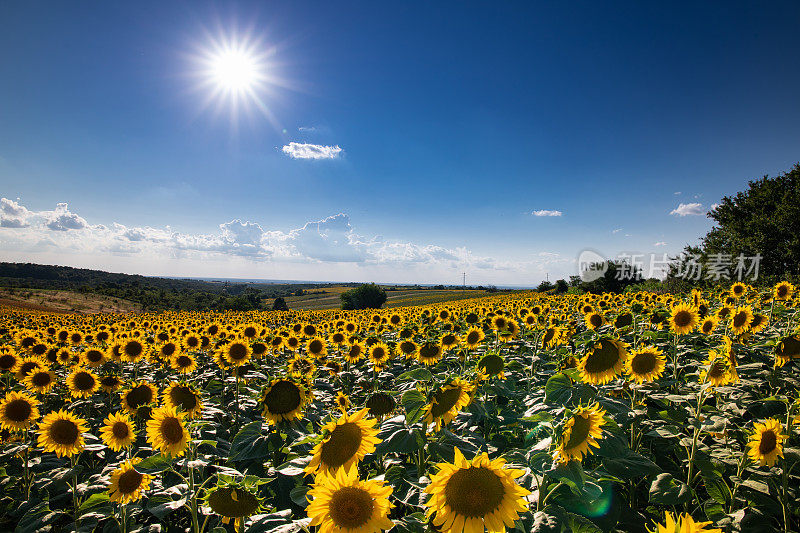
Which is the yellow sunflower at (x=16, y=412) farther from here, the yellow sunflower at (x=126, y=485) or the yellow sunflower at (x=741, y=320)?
the yellow sunflower at (x=741, y=320)

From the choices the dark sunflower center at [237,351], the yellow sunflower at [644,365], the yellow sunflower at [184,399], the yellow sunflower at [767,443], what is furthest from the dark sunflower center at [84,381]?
the yellow sunflower at [767,443]

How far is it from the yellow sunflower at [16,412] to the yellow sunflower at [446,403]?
17.8 ft

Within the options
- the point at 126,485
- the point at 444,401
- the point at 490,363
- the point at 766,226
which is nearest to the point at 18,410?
the point at 126,485

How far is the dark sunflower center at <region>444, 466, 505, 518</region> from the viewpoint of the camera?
1.54 metres

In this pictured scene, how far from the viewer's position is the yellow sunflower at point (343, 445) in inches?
80.0

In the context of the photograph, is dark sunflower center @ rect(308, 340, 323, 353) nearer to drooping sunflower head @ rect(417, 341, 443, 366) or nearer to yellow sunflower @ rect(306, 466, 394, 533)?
drooping sunflower head @ rect(417, 341, 443, 366)

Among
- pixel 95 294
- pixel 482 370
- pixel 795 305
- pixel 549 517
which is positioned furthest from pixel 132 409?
pixel 95 294

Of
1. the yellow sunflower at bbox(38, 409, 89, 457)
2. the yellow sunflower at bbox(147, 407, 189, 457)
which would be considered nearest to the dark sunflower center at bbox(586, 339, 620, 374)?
the yellow sunflower at bbox(147, 407, 189, 457)

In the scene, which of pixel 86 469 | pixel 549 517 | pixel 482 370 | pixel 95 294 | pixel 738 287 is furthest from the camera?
pixel 95 294

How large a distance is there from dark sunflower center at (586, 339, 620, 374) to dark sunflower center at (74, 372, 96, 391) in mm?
7718

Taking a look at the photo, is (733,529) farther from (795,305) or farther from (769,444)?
(795,305)

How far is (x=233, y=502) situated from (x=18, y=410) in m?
4.64

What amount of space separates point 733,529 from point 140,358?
369 inches

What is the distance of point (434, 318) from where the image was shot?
40.0ft
